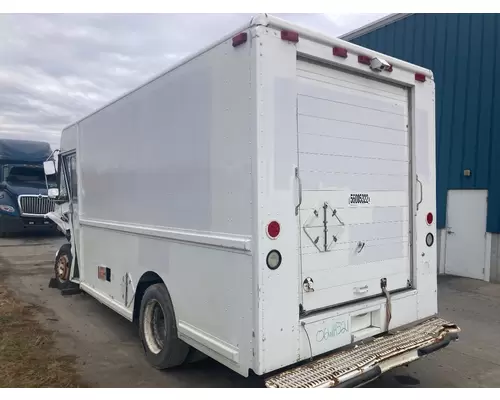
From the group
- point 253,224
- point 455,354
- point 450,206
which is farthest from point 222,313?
point 450,206

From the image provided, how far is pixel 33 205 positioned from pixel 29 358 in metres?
13.4

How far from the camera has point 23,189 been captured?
17.2 metres

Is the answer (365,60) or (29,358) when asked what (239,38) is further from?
(29,358)

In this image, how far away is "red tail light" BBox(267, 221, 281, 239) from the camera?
3.27 meters

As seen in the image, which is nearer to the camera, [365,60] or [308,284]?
[308,284]

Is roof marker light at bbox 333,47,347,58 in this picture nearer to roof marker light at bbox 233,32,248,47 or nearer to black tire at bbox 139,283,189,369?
roof marker light at bbox 233,32,248,47

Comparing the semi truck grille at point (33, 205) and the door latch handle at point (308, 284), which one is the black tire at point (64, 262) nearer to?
the door latch handle at point (308, 284)

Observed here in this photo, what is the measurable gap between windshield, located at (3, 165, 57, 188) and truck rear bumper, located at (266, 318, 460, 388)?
1706 centimetres

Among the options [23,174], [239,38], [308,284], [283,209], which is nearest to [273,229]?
[283,209]

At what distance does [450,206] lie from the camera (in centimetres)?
970

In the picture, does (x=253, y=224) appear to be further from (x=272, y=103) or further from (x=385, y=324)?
(x=385, y=324)

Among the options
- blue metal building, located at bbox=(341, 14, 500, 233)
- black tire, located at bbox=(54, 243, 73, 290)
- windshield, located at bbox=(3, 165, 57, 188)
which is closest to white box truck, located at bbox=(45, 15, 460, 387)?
black tire, located at bbox=(54, 243, 73, 290)

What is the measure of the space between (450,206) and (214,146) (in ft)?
25.0

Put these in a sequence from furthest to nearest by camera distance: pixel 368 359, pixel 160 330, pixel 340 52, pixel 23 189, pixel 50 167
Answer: pixel 23 189
pixel 50 167
pixel 160 330
pixel 340 52
pixel 368 359
